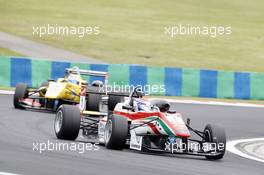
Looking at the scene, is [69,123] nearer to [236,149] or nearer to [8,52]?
[236,149]

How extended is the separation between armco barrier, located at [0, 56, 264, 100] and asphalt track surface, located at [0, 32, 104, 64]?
6.99m

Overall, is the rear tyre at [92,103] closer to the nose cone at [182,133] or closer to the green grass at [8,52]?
the nose cone at [182,133]

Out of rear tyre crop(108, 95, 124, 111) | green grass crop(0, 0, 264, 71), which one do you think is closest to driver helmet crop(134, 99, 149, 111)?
rear tyre crop(108, 95, 124, 111)

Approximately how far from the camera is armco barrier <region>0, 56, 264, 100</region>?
2641cm

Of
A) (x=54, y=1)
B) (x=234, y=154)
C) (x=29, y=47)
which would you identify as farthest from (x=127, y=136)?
(x=54, y=1)

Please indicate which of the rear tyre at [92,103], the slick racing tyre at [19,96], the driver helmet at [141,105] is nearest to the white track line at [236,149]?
the driver helmet at [141,105]

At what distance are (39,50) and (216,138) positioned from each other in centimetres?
2211

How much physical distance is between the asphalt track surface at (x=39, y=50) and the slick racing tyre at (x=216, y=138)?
64.2 feet

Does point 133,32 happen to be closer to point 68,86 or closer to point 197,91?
point 197,91

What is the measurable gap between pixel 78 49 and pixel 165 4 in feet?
48.9

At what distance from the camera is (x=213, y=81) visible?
2695cm

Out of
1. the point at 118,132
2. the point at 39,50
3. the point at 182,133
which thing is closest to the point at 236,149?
the point at 182,133

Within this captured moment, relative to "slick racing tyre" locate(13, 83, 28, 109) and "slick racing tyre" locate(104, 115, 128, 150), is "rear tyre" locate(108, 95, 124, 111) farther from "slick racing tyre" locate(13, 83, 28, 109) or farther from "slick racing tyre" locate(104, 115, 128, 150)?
"slick racing tyre" locate(104, 115, 128, 150)

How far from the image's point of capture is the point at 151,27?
144 ft
